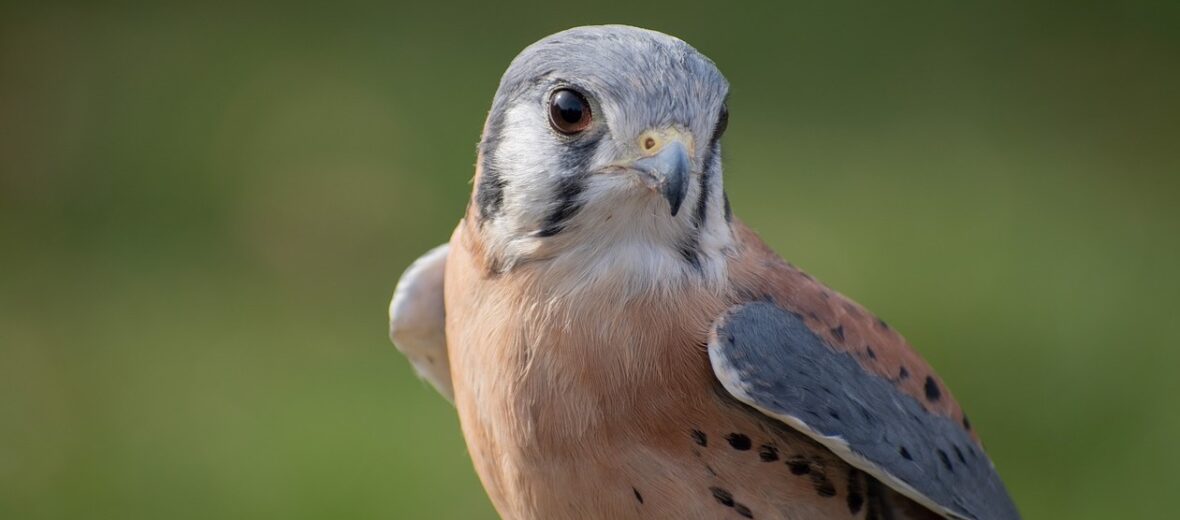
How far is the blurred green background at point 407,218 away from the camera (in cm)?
543

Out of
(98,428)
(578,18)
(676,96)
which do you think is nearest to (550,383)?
(676,96)

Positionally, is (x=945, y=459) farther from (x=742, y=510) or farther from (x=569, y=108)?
(x=569, y=108)

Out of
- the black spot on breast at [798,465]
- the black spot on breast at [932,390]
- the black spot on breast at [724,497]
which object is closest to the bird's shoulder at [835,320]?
the black spot on breast at [932,390]

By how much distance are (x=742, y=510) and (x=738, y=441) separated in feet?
0.42

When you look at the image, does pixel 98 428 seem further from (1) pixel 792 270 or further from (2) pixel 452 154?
(1) pixel 792 270

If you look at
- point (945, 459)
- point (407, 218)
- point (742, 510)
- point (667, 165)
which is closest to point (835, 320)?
point (945, 459)

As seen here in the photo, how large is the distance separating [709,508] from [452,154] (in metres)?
4.49

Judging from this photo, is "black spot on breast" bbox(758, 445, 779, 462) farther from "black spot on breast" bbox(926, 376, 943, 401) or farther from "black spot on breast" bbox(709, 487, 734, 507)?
"black spot on breast" bbox(926, 376, 943, 401)

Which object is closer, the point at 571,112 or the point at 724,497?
the point at 571,112

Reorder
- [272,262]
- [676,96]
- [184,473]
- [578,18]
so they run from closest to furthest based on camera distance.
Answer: [676,96]
[184,473]
[272,262]
[578,18]

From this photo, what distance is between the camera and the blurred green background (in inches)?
214

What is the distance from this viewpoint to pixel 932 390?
3.04 m

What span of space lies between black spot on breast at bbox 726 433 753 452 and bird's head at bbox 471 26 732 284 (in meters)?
0.31

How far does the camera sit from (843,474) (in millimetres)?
2799
